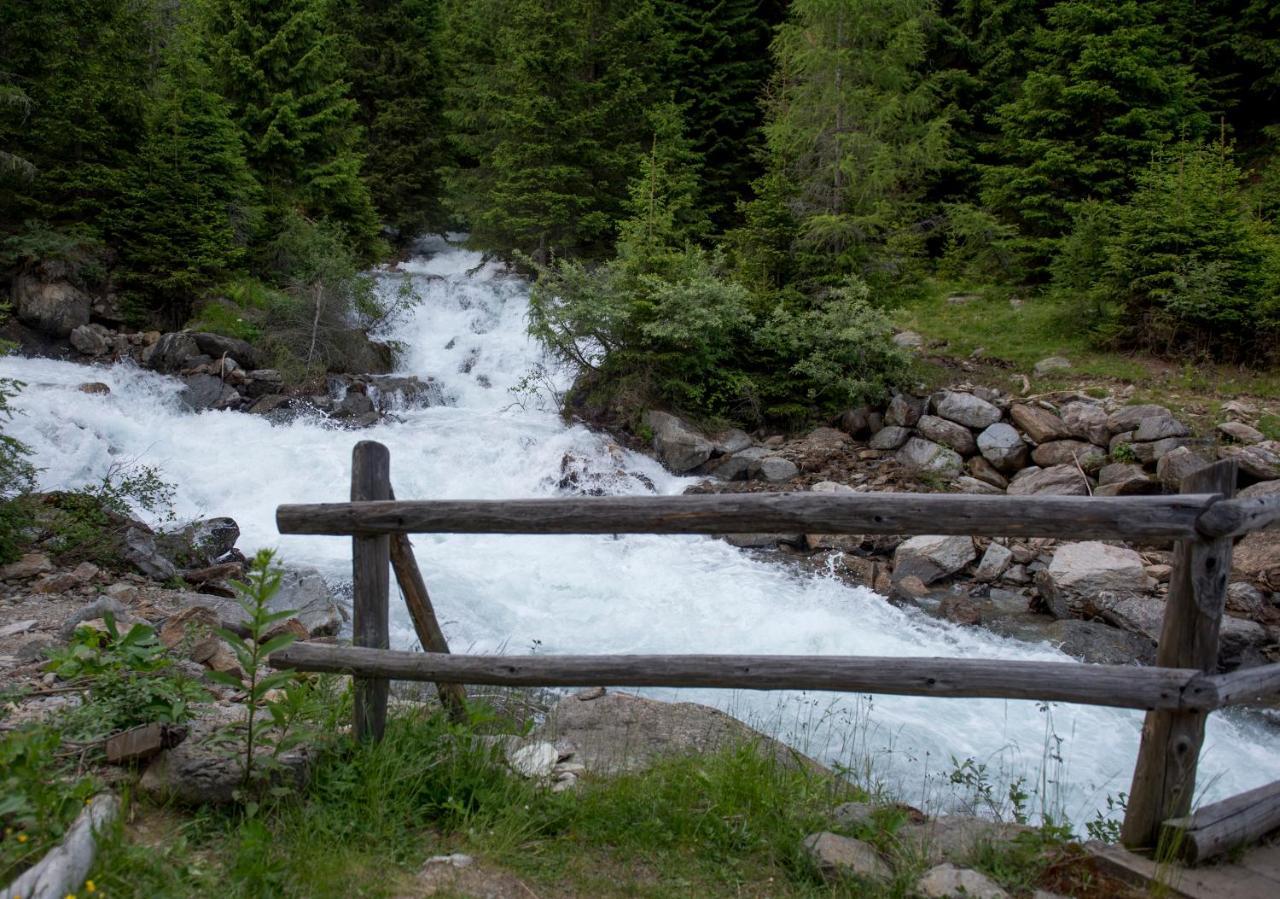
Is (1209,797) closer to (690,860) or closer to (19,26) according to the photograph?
(690,860)

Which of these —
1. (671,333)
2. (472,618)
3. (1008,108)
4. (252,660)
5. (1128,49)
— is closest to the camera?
(252,660)

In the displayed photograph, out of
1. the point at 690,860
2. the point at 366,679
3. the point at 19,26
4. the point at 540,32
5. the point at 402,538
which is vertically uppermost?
the point at 540,32

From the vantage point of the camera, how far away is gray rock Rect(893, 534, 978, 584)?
10.4 metres

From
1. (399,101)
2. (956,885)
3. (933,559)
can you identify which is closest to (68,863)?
(956,885)

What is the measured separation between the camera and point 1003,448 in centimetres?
1262

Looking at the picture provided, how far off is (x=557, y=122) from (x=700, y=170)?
5501mm

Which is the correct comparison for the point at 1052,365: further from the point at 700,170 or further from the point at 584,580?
the point at 700,170

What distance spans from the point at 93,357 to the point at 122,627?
33.6 feet

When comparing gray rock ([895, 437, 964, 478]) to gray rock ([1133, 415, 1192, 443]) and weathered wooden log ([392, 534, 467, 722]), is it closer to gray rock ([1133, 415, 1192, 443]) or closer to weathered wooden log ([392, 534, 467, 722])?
gray rock ([1133, 415, 1192, 443])

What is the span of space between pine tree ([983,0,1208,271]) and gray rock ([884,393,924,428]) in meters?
5.81

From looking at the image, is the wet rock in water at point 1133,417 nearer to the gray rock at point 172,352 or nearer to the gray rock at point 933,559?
the gray rock at point 933,559

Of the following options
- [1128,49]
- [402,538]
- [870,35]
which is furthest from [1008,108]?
[402,538]

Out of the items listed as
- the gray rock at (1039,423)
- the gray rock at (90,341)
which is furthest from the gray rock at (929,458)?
the gray rock at (90,341)

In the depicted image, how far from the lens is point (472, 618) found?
29.3 feet
